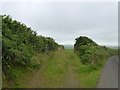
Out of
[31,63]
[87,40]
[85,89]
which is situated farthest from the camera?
[87,40]

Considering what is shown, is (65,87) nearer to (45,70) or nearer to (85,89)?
(85,89)

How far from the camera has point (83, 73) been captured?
20.6m

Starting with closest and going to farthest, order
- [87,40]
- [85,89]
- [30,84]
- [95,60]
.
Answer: [85,89], [30,84], [95,60], [87,40]

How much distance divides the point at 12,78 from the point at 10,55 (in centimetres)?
137

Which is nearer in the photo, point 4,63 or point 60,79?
point 4,63

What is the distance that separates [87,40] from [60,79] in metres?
31.5

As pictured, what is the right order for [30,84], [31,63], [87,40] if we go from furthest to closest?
[87,40]
[31,63]
[30,84]

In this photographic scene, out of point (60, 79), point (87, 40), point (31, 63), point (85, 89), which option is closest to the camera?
point (85, 89)

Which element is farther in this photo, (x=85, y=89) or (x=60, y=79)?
(x=60, y=79)

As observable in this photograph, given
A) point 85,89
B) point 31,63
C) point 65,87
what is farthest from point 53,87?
point 31,63

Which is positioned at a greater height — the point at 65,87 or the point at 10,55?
the point at 10,55

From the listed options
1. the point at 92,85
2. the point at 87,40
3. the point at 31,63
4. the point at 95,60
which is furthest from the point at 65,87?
the point at 87,40

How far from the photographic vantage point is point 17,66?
17.9 m

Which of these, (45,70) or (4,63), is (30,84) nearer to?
(4,63)
